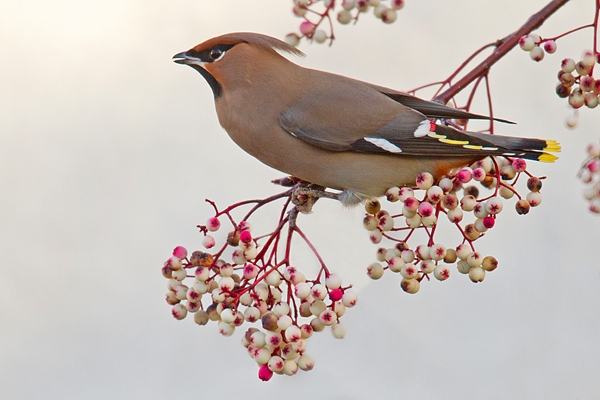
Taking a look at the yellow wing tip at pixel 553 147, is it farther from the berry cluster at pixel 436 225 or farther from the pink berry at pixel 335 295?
the pink berry at pixel 335 295

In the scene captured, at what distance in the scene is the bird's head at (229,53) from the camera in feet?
5.99

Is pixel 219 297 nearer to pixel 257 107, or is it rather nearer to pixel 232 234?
pixel 232 234

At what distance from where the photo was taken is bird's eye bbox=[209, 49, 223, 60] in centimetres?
183

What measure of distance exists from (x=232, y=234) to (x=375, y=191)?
478 mm

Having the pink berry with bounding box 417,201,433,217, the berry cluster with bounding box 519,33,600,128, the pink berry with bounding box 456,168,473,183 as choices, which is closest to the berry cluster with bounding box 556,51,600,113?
the berry cluster with bounding box 519,33,600,128

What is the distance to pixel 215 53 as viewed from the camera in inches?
72.5

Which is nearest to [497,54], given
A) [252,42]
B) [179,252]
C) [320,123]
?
[320,123]

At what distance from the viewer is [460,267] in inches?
60.6

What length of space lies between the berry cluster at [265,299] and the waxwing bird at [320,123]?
0.42 metres

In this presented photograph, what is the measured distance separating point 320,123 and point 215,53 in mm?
309

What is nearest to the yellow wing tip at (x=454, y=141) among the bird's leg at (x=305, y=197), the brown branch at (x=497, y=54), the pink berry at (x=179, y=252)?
the brown branch at (x=497, y=54)

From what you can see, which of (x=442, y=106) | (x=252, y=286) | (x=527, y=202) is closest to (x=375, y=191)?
(x=442, y=106)

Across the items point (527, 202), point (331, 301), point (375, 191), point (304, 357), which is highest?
point (375, 191)

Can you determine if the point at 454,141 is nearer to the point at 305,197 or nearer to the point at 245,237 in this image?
the point at 305,197
